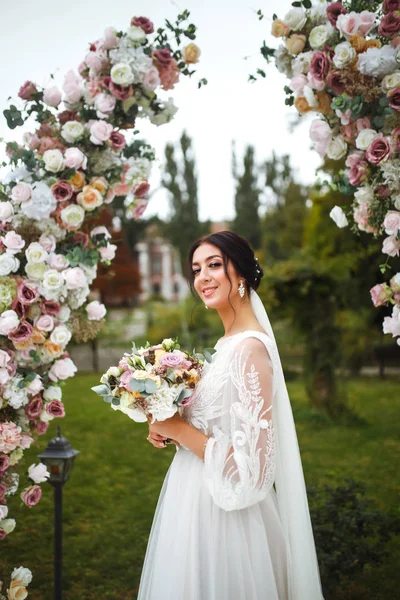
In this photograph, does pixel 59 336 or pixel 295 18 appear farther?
pixel 59 336

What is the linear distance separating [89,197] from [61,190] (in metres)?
0.15

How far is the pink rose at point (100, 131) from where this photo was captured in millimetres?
2895

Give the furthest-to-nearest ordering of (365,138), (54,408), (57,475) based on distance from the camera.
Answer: (57,475) < (54,408) < (365,138)

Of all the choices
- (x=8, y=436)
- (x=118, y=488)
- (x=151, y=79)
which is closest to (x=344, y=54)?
(x=151, y=79)

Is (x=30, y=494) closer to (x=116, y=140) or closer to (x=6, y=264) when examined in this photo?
(x=6, y=264)

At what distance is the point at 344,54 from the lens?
2.54 m

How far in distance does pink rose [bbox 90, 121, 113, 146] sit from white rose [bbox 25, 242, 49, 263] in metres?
0.64

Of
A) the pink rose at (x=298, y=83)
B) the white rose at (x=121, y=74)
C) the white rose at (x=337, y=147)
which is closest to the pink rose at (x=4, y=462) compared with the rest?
the white rose at (x=121, y=74)

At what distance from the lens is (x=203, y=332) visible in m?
17.1

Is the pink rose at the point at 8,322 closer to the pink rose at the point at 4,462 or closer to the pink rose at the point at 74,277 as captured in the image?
the pink rose at the point at 74,277

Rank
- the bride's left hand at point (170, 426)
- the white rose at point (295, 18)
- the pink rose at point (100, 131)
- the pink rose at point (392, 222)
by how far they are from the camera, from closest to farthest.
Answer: the bride's left hand at point (170, 426) → the pink rose at point (392, 222) → the white rose at point (295, 18) → the pink rose at point (100, 131)

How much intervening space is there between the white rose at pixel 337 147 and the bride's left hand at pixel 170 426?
1535 mm

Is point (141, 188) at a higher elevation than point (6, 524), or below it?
higher

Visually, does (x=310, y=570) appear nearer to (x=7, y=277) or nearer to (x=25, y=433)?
(x=25, y=433)
